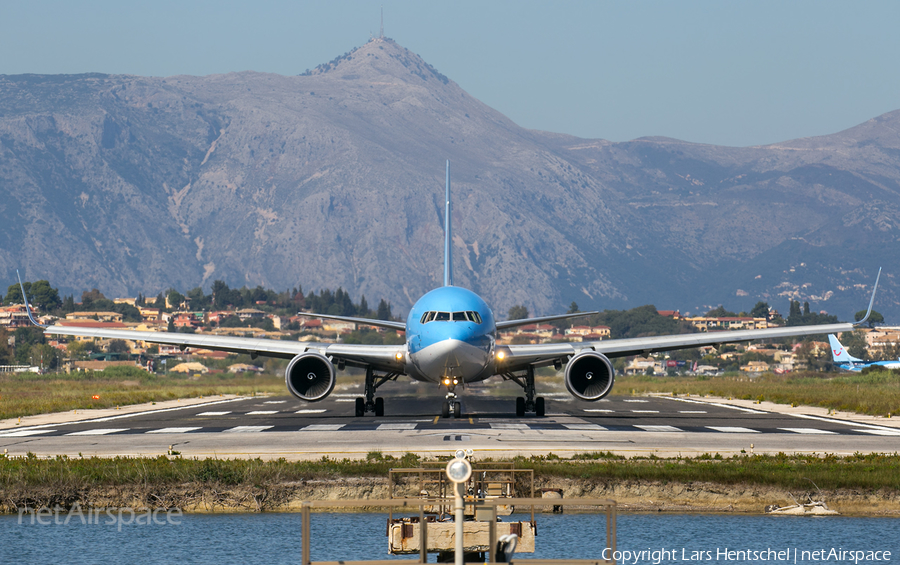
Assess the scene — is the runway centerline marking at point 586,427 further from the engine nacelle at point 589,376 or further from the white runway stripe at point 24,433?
the white runway stripe at point 24,433

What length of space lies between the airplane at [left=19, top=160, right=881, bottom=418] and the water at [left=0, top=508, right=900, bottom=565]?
15.8 meters

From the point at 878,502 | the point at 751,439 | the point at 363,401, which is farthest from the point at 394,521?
the point at 363,401

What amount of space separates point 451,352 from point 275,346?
10.6 metres

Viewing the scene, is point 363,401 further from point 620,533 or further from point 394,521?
point 394,521

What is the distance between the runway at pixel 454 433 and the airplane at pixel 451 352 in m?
1.38

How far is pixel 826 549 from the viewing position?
2084cm

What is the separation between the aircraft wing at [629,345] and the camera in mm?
44188

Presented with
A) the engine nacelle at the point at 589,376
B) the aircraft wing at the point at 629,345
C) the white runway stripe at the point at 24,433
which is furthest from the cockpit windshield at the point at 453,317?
the white runway stripe at the point at 24,433

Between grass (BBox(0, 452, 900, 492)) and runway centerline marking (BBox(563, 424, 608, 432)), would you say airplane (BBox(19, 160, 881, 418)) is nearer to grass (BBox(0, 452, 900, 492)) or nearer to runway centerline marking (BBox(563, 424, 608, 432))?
runway centerline marking (BBox(563, 424, 608, 432))

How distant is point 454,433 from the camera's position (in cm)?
3675

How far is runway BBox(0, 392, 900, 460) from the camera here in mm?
31828

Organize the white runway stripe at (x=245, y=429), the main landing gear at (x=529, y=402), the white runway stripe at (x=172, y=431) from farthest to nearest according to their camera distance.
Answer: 1. the main landing gear at (x=529, y=402)
2. the white runway stripe at (x=245, y=429)
3. the white runway stripe at (x=172, y=431)

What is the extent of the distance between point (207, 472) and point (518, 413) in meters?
23.5

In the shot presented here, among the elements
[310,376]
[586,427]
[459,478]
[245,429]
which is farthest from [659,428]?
[459,478]
